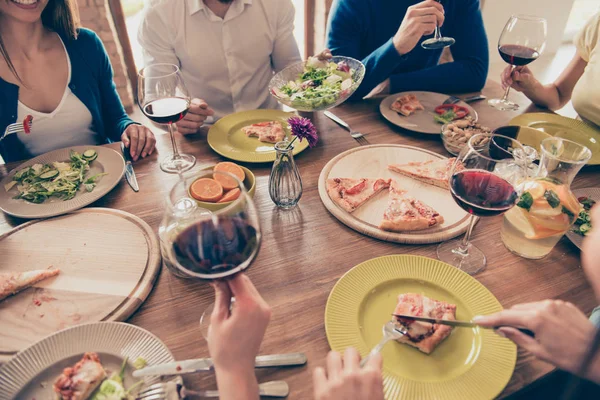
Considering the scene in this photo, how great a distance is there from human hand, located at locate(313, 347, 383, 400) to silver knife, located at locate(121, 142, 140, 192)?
2.92ft

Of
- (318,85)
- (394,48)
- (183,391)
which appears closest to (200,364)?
(183,391)

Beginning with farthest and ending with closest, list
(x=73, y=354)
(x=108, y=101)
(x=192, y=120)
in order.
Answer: (x=108, y=101), (x=192, y=120), (x=73, y=354)

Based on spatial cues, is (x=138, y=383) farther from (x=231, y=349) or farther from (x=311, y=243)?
(x=311, y=243)

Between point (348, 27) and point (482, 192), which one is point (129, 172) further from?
point (348, 27)

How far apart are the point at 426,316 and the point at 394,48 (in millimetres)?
1398

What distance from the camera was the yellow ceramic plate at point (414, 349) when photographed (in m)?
0.79

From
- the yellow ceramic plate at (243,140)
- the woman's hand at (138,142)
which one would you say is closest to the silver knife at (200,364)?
the yellow ceramic plate at (243,140)

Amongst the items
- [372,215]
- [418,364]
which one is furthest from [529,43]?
[418,364]

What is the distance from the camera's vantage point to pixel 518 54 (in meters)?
1.65

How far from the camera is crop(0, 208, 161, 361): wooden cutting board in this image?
0.89m

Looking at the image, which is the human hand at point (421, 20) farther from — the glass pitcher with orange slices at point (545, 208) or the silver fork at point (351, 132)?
the glass pitcher with orange slices at point (545, 208)

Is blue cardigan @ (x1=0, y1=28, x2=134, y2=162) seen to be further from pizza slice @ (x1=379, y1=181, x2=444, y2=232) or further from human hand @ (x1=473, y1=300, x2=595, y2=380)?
human hand @ (x1=473, y1=300, x2=595, y2=380)

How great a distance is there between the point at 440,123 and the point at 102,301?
1.41 meters

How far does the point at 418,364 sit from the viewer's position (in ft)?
2.72
